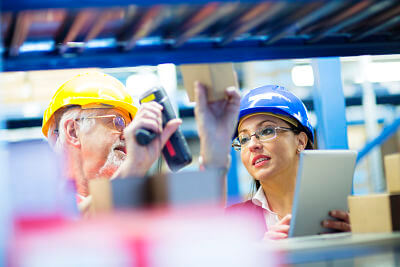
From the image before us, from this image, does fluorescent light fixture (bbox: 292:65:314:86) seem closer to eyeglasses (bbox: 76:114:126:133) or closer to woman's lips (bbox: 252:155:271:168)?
woman's lips (bbox: 252:155:271:168)

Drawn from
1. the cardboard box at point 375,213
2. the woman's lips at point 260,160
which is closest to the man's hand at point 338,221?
the cardboard box at point 375,213

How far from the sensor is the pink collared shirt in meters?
3.68

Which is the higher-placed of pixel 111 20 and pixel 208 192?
pixel 111 20

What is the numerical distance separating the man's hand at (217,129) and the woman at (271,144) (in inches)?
62.2

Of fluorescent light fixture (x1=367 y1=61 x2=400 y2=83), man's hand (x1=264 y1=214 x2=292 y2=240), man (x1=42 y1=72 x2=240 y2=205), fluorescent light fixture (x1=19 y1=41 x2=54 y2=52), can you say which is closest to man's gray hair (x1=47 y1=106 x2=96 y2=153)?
man (x1=42 y1=72 x2=240 y2=205)

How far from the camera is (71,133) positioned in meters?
3.28

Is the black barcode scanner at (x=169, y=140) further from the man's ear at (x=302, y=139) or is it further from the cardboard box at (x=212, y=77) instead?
the man's ear at (x=302, y=139)

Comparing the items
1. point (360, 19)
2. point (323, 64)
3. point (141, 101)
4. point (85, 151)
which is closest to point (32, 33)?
point (141, 101)

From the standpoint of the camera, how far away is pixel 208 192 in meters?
1.60

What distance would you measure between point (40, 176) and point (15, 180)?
0.07m

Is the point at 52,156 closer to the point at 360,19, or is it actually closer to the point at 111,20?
the point at 111,20

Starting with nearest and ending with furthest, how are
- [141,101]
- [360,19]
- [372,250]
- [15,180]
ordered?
[15,180], [372,250], [360,19], [141,101]

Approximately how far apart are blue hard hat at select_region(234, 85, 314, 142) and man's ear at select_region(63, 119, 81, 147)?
109 centimetres

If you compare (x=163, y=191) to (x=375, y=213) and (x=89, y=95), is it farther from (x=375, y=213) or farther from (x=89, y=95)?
(x=89, y=95)
